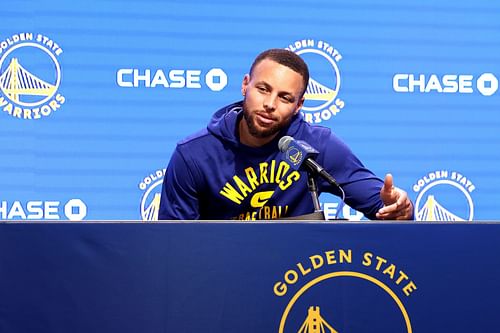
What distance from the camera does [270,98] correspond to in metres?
2.40

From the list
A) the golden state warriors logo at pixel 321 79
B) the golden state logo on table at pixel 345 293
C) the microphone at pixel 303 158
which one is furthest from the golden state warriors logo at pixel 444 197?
the golden state logo on table at pixel 345 293

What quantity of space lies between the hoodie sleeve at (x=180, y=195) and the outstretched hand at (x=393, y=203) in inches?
26.9

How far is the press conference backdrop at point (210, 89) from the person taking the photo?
3.14 meters

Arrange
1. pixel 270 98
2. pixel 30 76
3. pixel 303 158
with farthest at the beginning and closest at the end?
pixel 30 76 → pixel 270 98 → pixel 303 158

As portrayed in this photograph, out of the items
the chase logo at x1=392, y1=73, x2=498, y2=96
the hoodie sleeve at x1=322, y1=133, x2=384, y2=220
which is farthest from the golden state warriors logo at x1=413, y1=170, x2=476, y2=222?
the hoodie sleeve at x1=322, y1=133, x2=384, y2=220

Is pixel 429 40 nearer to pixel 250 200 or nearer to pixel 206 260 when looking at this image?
pixel 250 200

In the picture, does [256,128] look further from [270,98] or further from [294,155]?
[294,155]

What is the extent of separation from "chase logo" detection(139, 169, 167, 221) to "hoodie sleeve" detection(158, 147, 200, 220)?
0.73m

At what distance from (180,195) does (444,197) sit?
4.62ft

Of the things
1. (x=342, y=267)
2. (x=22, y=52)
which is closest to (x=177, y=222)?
(x=342, y=267)

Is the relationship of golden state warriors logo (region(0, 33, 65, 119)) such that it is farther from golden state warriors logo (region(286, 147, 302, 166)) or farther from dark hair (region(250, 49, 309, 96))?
golden state warriors logo (region(286, 147, 302, 166))

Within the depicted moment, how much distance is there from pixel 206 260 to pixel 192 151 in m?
1.06

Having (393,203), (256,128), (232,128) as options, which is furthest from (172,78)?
(393,203)

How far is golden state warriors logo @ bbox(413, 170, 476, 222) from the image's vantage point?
10.8 feet
